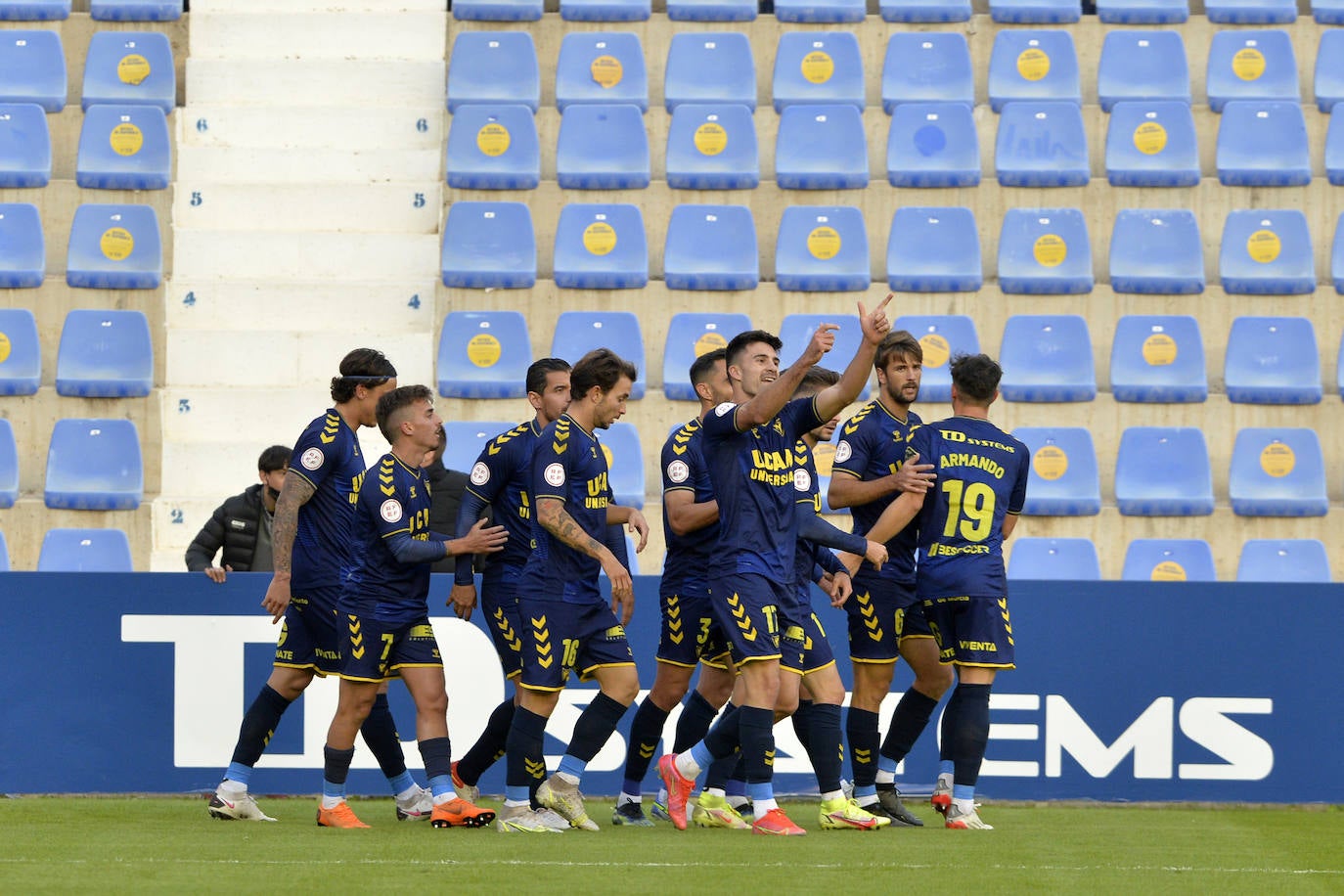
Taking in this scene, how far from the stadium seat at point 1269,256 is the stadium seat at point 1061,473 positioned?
1924mm

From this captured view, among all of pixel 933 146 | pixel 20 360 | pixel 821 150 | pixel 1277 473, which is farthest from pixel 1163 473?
pixel 20 360

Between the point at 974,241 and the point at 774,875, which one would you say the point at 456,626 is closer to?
the point at 774,875

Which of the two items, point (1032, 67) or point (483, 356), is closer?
point (483, 356)

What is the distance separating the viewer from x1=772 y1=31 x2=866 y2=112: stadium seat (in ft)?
41.3

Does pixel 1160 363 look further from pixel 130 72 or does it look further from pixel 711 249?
pixel 130 72

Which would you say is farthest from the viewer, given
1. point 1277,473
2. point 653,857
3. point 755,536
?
point 1277,473

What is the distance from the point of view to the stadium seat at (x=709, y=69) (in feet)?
41.5

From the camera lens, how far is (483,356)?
36.7 ft

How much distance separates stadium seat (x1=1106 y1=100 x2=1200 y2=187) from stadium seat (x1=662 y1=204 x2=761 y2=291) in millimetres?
2761

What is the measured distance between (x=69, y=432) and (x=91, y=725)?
11.0 feet

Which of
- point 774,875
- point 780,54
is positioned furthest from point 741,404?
point 780,54

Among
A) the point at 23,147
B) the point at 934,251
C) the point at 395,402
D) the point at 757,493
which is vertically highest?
the point at 23,147

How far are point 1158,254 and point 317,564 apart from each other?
23.0ft

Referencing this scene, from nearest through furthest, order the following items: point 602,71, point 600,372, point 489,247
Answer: point 600,372 < point 489,247 < point 602,71
